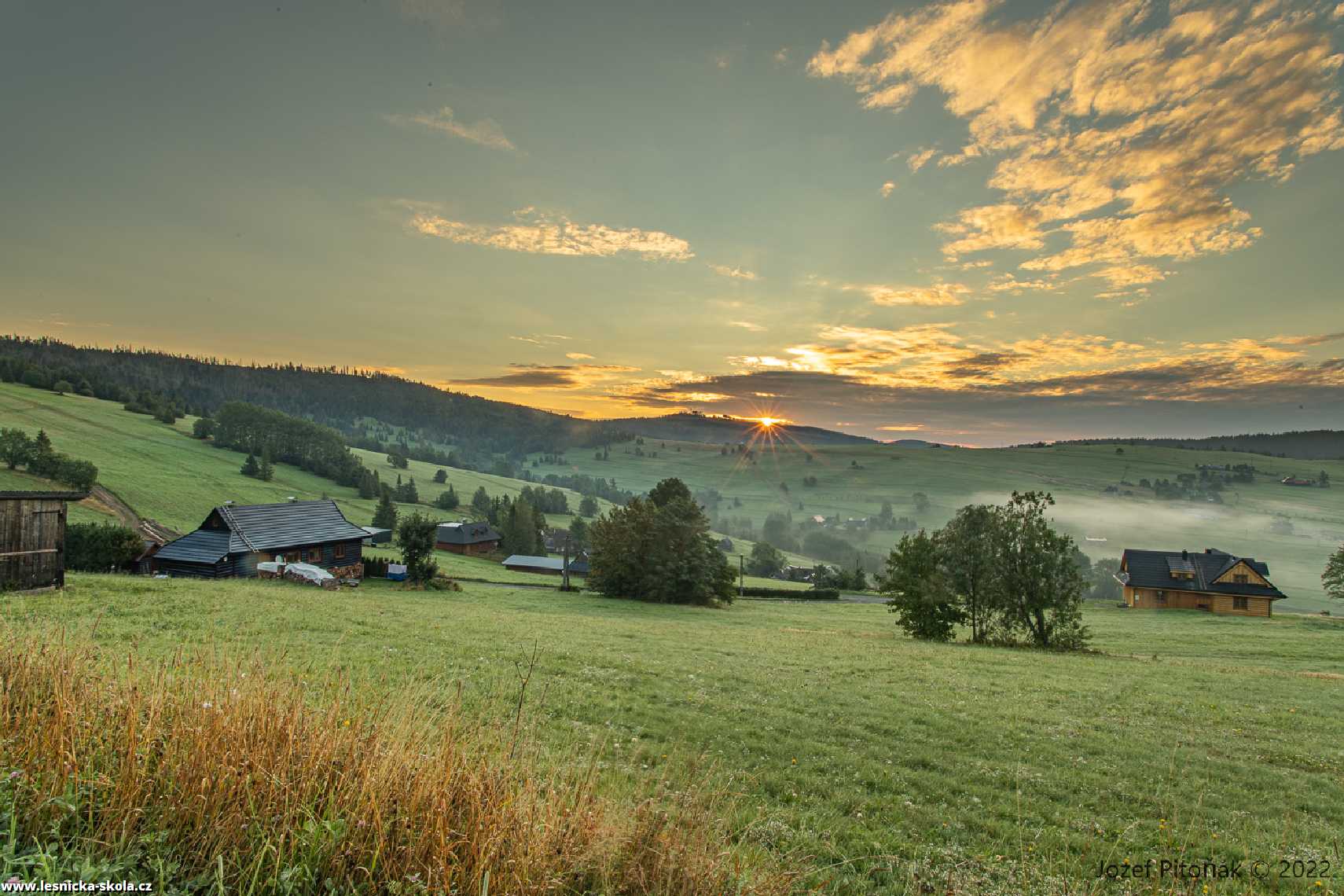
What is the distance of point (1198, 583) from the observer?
2601 inches

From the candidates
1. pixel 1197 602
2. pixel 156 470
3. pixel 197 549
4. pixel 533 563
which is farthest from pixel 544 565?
pixel 1197 602

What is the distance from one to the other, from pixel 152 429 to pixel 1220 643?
173 metres

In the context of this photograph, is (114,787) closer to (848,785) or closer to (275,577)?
(848,785)

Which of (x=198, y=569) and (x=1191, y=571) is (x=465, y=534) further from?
(x=1191, y=571)

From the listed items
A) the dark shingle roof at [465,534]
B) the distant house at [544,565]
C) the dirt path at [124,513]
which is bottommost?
the distant house at [544,565]

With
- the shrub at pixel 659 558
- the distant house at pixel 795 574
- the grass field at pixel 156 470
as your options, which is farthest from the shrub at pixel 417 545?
the distant house at pixel 795 574

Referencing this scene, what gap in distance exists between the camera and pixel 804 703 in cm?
1403

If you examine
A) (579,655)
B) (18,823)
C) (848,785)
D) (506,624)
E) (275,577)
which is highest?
(18,823)

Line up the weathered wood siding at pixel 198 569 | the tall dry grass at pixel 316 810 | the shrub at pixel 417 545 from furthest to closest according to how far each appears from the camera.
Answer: the shrub at pixel 417 545
the weathered wood siding at pixel 198 569
the tall dry grass at pixel 316 810

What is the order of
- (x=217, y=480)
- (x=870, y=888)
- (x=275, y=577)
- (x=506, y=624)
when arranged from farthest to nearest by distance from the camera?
(x=217, y=480) < (x=275, y=577) < (x=506, y=624) < (x=870, y=888)

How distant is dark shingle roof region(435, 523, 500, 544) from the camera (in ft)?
345

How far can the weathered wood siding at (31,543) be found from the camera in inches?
846

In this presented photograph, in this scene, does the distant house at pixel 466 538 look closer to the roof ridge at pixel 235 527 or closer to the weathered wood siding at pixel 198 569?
the roof ridge at pixel 235 527

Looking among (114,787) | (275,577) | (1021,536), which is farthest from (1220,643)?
(275,577)
